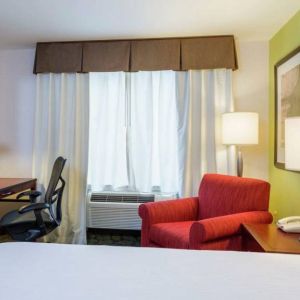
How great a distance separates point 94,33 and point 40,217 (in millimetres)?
1889

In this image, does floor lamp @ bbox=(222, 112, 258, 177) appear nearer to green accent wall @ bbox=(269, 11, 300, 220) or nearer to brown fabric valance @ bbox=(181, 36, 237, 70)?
green accent wall @ bbox=(269, 11, 300, 220)

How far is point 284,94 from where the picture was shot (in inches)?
102

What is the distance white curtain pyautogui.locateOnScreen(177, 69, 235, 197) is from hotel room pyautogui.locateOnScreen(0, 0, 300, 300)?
0.04ft

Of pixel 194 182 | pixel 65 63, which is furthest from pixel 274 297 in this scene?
pixel 65 63

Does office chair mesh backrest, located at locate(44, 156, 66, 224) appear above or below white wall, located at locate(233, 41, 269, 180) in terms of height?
below

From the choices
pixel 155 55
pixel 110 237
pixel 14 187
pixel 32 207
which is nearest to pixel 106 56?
pixel 155 55

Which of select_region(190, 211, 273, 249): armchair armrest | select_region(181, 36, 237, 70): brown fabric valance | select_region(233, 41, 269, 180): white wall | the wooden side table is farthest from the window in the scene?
the wooden side table

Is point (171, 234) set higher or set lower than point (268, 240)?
lower

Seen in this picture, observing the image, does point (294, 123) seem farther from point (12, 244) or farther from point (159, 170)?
point (159, 170)

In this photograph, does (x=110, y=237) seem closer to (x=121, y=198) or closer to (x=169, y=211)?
(x=121, y=198)

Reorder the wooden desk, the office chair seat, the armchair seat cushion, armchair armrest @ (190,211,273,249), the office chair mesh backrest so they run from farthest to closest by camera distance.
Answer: the wooden desk, the office chair mesh backrest, the office chair seat, the armchair seat cushion, armchair armrest @ (190,211,273,249)

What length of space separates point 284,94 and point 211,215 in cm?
129

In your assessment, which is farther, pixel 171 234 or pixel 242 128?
pixel 242 128

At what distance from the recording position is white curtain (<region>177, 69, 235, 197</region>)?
119 inches
